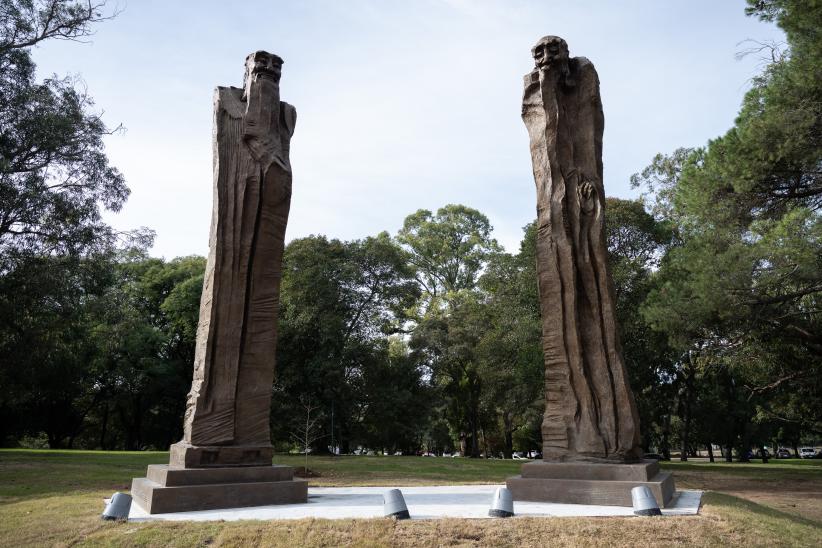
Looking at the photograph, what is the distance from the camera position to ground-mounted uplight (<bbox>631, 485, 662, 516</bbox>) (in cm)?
597

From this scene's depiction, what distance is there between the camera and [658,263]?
73.7 feet

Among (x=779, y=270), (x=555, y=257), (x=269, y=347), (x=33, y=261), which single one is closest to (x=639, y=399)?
(x=779, y=270)

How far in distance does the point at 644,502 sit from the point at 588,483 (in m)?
1.01

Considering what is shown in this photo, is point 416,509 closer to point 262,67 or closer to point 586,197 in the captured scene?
point 586,197

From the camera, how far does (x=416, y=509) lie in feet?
21.3

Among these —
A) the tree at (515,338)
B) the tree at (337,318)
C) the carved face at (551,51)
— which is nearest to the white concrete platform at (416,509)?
the carved face at (551,51)

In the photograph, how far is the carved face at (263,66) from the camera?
8.31m

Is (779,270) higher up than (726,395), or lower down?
higher up

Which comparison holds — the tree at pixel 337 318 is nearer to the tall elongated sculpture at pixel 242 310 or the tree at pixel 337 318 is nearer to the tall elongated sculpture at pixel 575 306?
the tall elongated sculpture at pixel 242 310

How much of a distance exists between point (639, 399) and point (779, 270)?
477 inches

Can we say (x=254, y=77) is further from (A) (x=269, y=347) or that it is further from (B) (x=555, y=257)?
(B) (x=555, y=257)

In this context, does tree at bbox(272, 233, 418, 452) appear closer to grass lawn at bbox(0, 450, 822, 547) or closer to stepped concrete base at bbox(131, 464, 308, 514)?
stepped concrete base at bbox(131, 464, 308, 514)

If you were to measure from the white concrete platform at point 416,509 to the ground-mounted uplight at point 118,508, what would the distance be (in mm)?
108

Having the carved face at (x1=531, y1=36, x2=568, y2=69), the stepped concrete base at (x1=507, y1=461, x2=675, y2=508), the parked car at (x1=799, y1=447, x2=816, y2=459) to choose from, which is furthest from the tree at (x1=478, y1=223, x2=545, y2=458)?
the parked car at (x1=799, y1=447, x2=816, y2=459)
